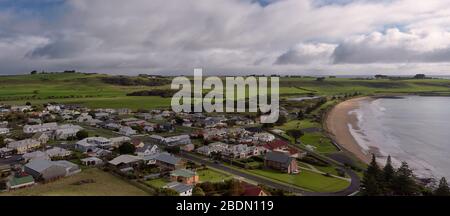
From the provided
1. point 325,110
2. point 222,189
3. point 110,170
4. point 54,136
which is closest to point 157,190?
point 222,189

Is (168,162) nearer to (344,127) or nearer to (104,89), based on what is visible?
(344,127)

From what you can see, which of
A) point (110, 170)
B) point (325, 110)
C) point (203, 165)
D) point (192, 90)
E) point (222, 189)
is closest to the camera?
point (222, 189)

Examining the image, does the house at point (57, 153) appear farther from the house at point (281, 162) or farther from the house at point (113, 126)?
the house at point (281, 162)

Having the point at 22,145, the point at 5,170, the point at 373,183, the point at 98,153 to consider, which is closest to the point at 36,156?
the point at 5,170

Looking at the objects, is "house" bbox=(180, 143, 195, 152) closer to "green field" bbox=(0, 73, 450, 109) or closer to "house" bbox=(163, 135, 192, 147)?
"house" bbox=(163, 135, 192, 147)

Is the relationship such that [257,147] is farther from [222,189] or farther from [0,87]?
[0,87]

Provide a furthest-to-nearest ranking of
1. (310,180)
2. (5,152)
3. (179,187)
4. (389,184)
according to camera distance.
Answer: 1. (5,152)
2. (310,180)
3. (179,187)
4. (389,184)

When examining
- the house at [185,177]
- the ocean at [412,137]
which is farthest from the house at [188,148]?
the ocean at [412,137]
